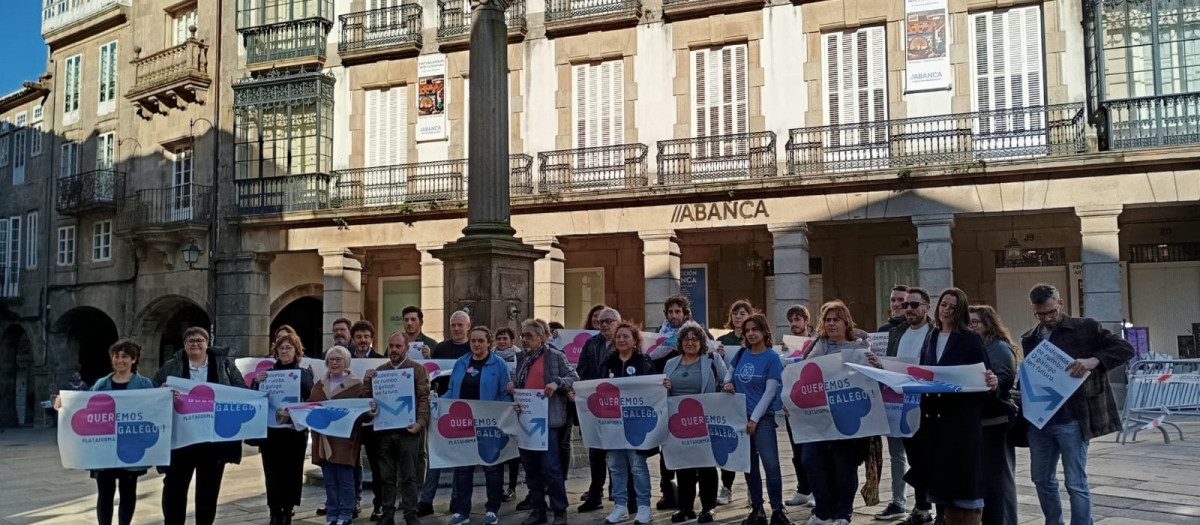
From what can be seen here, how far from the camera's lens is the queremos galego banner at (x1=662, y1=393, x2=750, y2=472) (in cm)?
820

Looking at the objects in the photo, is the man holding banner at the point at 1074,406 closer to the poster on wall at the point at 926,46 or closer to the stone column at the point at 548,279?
the poster on wall at the point at 926,46

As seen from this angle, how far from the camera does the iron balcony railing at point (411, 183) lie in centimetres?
2300

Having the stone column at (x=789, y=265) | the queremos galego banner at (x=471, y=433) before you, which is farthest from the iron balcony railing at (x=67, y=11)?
the queremos galego banner at (x=471, y=433)

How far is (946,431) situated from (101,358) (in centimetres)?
3202

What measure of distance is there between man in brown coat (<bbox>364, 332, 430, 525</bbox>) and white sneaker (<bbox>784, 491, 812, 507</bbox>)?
11.6 ft

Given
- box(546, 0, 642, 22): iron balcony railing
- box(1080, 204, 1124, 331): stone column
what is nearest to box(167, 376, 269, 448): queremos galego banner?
box(1080, 204, 1124, 331): stone column

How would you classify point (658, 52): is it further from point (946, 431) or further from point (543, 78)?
point (946, 431)

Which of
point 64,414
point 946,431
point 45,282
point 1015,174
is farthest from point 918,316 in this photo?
point 45,282

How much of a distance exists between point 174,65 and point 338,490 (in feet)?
72.1

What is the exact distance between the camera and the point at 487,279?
35.5ft

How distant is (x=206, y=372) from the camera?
8281 millimetres

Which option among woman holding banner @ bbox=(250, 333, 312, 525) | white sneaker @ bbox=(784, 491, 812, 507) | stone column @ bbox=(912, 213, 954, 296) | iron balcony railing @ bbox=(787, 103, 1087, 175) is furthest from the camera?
stone column @ bbox=(912, 213, 954, 296)

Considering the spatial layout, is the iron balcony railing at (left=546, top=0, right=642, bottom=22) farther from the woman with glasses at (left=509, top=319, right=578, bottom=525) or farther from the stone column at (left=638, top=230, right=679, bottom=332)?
the woman with glasses at (left=509, top=319, right=578, bottom=525)

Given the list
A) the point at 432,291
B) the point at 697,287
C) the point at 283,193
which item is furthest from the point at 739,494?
the point at 283,193
